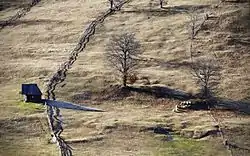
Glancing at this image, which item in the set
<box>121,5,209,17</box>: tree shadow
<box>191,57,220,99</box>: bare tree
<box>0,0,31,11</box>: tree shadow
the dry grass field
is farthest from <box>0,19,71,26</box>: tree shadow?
<box>191,57,220,99</box>: bare tree

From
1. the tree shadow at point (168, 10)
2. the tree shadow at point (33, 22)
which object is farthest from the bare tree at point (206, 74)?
the tree shadow at point (33, 22)

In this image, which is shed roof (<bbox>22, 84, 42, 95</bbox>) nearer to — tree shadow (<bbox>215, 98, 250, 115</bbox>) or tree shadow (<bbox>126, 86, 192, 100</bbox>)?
tree shadow (<bbox>126, 86, 192, 100</bbox>)

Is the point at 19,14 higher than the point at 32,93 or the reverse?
higher

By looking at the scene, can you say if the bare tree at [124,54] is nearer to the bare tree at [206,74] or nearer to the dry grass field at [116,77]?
the dry grass field at [116,77]

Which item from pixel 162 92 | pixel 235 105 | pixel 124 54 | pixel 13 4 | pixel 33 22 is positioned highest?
pixel 13 4

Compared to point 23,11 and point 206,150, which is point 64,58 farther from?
point 206,150

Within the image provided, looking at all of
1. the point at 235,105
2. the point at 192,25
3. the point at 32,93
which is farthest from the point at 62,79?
the point at 192,25

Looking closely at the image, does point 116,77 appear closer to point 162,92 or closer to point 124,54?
point 124,54
